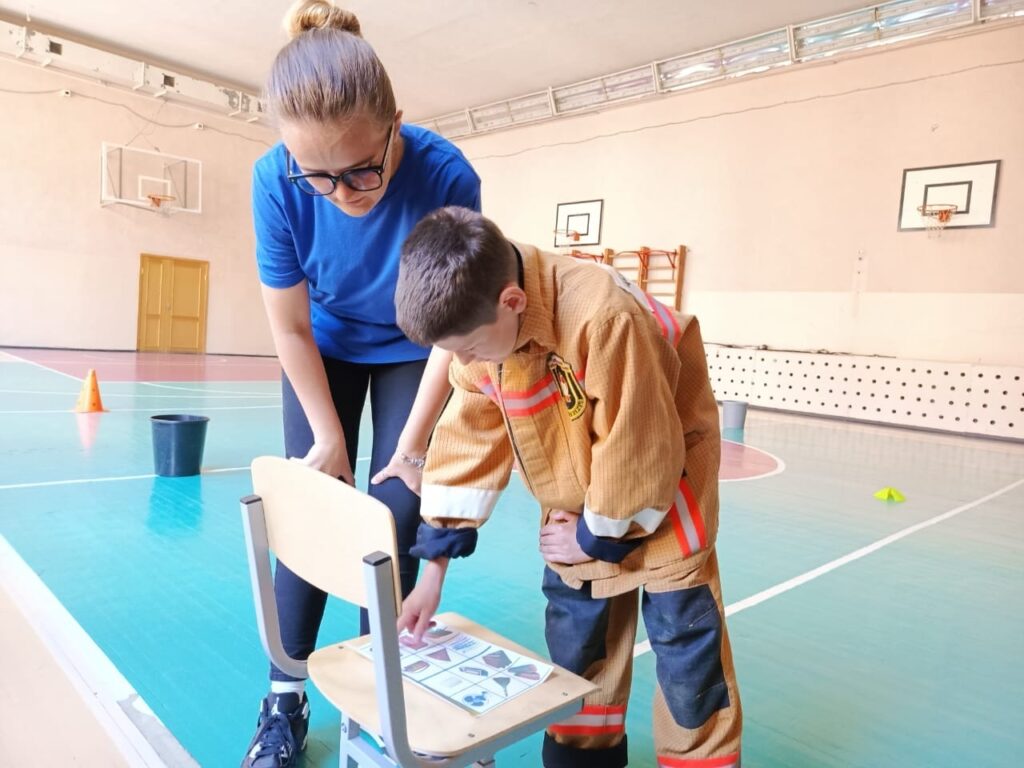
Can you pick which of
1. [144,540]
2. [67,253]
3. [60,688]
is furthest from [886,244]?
[67,253]

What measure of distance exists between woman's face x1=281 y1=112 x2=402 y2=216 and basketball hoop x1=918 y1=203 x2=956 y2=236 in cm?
836

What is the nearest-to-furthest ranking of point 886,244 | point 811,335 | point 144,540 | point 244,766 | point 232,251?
point 244,766, point 144,540, point 886,244, point 811,335, point 232,251

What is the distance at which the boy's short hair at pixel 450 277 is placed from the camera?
0.90 meters


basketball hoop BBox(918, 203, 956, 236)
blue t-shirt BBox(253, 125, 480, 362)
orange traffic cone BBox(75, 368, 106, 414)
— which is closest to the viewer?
blue t-shirt BBox(253, 125, 480, 362)

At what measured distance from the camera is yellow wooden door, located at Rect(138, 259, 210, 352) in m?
12.4

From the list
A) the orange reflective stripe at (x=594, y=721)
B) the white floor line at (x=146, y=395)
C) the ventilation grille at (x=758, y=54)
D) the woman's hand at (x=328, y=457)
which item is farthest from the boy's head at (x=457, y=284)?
the ventilation grille at (x=758, y=54)

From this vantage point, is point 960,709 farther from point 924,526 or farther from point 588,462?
point 924,526

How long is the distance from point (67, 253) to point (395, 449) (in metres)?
12.3

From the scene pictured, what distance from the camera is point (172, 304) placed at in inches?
500

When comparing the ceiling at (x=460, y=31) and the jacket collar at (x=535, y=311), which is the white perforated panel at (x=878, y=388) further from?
the jacket collar at (x=535, y=311)

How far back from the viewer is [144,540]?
252 centimetres

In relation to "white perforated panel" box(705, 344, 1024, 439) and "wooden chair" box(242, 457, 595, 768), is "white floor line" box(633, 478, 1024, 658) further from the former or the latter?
"white perforated panel" box(705, 344, 1024, 439)

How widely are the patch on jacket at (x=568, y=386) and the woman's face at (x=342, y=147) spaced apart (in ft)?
1.33

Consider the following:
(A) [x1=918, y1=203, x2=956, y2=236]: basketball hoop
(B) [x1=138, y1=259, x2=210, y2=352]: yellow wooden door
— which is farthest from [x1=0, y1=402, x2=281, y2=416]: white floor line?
→ (B) [x1=138, y1=259, x2=210, y2=352]: yellow wooden door
